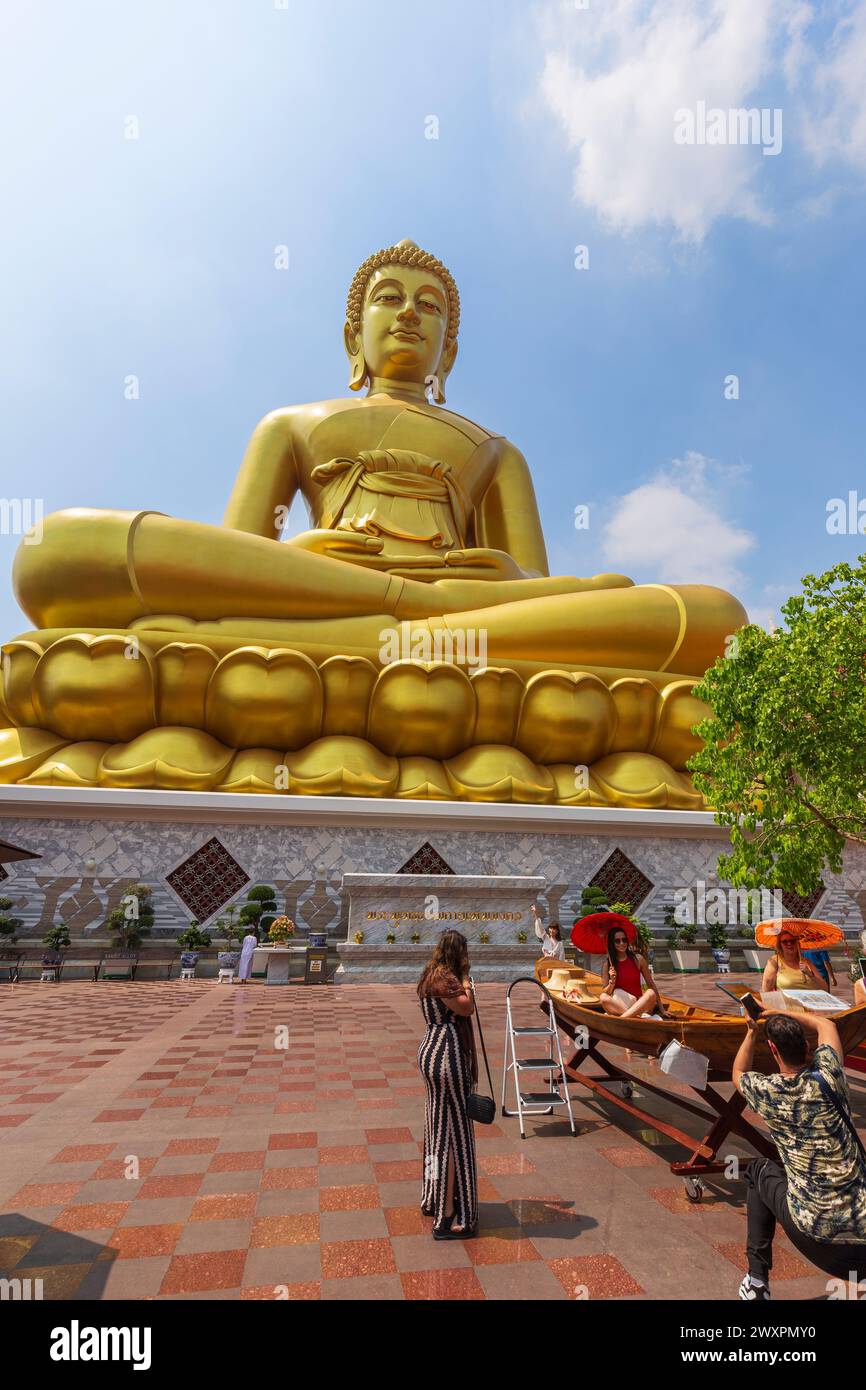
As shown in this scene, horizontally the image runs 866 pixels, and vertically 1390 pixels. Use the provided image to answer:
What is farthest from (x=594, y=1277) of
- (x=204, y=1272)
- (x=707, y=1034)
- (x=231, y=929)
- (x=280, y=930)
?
(x=231, y=929)

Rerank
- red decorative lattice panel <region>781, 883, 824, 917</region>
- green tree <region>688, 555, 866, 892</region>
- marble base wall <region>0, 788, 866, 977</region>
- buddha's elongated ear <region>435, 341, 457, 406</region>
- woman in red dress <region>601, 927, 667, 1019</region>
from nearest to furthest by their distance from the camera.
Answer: woman in red dress <region>601, 927, 667, 1019</region>
green tree <region>688, 555, 866, 892</region>
marble base wall <region>0, 788, 866, 977</region>
red decorative lattice panel <region>781, 883, 824, 917</region>
buddha's elongated ear <region>435, 341, 457, 406</region>

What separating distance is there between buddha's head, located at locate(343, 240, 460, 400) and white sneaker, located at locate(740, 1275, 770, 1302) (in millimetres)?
19946

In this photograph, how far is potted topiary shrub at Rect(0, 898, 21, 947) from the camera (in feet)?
38.0

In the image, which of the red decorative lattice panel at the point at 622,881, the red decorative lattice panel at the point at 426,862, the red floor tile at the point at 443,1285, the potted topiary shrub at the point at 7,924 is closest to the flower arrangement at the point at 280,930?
the red decorative lattice panel at the point at 426,862

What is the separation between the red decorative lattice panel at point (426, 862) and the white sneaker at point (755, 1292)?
34.6 feet

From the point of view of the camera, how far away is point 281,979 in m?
11.3

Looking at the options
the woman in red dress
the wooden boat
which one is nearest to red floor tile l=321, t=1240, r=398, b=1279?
the wooden boat

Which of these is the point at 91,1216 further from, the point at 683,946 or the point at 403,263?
the point at 403,263

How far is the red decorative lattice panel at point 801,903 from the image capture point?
49.5ft

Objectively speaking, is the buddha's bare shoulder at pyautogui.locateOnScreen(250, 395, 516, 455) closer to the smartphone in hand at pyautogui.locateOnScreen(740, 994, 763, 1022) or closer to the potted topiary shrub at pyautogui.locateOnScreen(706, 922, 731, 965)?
the potted topiary shrub at pyautogui.locateOnScreen(706, 922, 731, 965)

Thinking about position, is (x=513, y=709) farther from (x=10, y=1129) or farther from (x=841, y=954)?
(x=10, y=1129)

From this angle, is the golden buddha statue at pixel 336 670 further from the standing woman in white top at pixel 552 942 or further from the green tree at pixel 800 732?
the green tree at pixel 800 732

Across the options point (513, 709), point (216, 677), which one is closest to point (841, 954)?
point (513, 709)

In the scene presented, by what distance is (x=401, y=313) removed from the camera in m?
19.1
